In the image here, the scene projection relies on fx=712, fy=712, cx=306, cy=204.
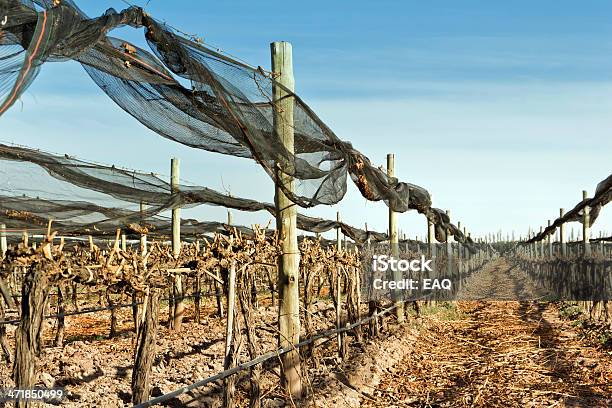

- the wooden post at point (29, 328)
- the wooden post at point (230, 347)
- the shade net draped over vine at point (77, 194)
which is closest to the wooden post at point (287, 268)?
the wooden post at point (230, 347)

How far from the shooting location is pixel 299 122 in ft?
19.9

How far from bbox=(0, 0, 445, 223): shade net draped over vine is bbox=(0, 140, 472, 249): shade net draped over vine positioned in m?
2.39

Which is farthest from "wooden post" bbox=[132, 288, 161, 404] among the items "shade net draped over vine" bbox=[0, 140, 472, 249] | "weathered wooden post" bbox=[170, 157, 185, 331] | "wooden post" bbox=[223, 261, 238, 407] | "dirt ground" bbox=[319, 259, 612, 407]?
"weathered wooden post" bbox=[170, 157, 185, 331]

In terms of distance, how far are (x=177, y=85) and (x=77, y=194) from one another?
3.58 metres

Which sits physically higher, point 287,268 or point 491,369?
point 287,268

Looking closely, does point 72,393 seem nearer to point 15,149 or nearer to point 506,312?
point 15,149

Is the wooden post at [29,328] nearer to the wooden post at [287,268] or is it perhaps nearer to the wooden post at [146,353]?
the wooden post at [146,353]

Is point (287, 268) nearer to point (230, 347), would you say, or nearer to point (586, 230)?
point (230, 347)

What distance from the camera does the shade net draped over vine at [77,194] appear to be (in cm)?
723

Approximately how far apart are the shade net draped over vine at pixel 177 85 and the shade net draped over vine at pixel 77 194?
2.39 m

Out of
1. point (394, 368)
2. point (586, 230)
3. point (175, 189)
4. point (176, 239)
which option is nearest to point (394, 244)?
point (176, 239)

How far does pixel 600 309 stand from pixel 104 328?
33.5 ft

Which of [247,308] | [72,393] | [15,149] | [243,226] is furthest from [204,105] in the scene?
[243,226]

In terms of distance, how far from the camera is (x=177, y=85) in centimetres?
499
